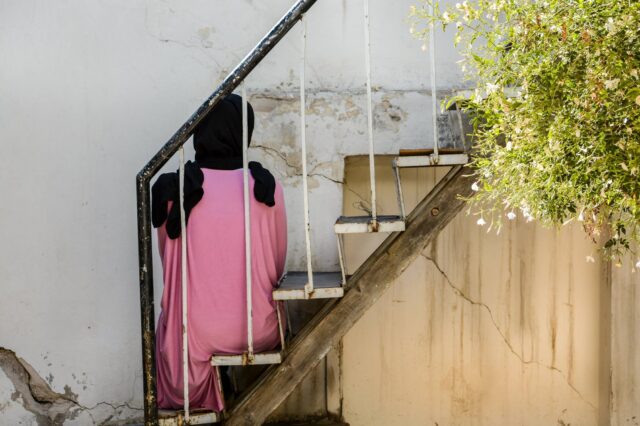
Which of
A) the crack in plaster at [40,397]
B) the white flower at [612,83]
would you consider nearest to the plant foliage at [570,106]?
the white flower at [612,83]

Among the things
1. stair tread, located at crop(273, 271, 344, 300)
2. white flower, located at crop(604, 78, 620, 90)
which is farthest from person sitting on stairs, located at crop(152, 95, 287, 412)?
white flower, located at crop(604, 78, 620, 90)

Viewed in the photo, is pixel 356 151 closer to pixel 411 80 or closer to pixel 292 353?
pixel 411 80

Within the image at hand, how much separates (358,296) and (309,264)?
28cm

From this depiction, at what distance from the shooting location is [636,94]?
2051 millimetres

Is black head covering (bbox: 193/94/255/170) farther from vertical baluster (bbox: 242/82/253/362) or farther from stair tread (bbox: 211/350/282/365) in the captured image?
stair tread (bbox: 211/350/282/365)

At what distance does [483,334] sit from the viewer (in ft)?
13.4

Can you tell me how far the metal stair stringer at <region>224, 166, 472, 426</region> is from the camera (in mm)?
3088

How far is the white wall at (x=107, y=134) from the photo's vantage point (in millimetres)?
3764

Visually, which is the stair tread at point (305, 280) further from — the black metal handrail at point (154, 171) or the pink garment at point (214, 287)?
the black metal handrail at point (154, 171)

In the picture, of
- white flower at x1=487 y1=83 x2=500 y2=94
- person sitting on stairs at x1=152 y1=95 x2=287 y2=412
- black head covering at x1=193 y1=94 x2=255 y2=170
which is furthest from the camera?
black head covering at x1=193 y1=94 x2=255 y2=170

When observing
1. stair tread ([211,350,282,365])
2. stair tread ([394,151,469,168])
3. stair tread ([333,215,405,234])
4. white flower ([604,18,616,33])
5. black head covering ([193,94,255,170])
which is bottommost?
stair tread ([211,350,282,365])

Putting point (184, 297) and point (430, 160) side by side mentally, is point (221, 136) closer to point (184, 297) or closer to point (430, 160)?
point (184, 297)

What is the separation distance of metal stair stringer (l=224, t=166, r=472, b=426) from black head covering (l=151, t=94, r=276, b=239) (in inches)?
21.0

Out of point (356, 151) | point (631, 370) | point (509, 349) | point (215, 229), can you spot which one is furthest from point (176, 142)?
point (631, 370)
